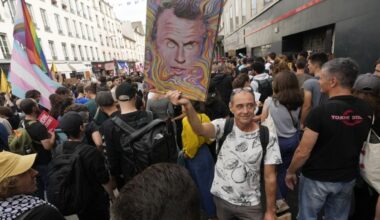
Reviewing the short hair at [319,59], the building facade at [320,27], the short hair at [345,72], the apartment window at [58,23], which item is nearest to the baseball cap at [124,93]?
the short hair at [345,72]

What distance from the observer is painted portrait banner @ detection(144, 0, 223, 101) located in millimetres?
1554

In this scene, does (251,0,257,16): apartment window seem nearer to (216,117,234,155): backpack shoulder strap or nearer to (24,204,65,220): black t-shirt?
(216,117,234,155): backpack shoulder strap

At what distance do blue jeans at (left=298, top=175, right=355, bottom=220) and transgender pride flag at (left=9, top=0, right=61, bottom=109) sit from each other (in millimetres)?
A: 4394

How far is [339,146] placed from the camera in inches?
78.3

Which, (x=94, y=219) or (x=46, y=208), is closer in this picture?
(x=46, y=208)

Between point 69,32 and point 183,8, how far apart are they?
114ft

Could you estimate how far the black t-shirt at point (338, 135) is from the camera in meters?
1.91

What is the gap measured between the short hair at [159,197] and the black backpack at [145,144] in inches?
53.4

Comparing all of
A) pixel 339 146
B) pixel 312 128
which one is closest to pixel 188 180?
pixel 312 128

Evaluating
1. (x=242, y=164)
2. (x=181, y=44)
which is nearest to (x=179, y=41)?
(x=181, y=44)

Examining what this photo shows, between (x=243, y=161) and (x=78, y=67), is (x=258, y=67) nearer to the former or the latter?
(x=243, y=161)

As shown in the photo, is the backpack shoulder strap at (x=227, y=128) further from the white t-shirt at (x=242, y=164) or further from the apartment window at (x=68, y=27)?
the apartment window at (x=68, y=27)

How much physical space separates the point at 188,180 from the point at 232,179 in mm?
1137

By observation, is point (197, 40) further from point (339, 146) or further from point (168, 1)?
point (339, 146)
